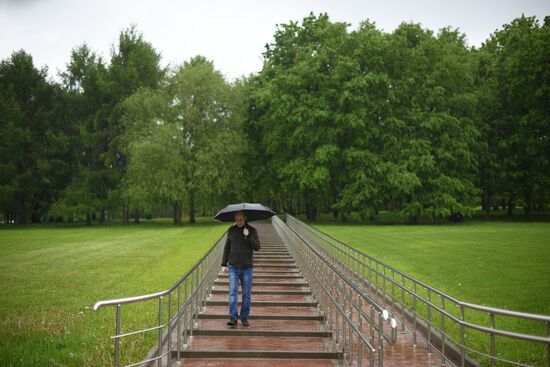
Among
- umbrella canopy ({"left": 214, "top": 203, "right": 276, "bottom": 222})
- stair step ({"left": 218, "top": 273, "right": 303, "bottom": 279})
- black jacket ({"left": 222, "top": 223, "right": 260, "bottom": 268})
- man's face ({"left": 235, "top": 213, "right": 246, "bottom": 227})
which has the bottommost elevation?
stair step ({"left": 218, "top": 273, "right": 303, "bottom": 279})

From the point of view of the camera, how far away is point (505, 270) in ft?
50.8

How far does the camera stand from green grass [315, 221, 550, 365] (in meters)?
10.8

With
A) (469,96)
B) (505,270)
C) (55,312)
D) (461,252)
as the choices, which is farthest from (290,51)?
(55,312)

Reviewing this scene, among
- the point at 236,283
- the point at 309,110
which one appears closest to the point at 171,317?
the point at 236,283

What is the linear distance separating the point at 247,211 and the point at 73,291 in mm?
6694

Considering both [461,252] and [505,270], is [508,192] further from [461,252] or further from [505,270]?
[505,270]

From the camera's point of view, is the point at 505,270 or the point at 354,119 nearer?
the point at 505,270

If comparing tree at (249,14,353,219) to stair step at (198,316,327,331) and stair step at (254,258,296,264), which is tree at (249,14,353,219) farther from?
stair step at (198,316,327,331)

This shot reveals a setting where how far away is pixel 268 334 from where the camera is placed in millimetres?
Answer: 8344

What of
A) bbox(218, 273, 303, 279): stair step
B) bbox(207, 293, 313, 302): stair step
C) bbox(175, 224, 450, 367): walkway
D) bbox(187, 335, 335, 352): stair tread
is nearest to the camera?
bbox(175, 224, 450, 367): walkway

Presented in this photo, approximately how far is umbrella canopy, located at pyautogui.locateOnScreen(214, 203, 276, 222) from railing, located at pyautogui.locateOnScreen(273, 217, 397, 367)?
4.49 ft

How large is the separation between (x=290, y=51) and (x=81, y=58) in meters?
22.5

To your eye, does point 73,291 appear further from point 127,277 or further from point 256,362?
point 256,362

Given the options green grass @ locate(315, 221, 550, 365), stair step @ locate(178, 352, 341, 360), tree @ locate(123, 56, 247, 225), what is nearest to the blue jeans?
stair step @ locate(178, 352, 341, 360)
